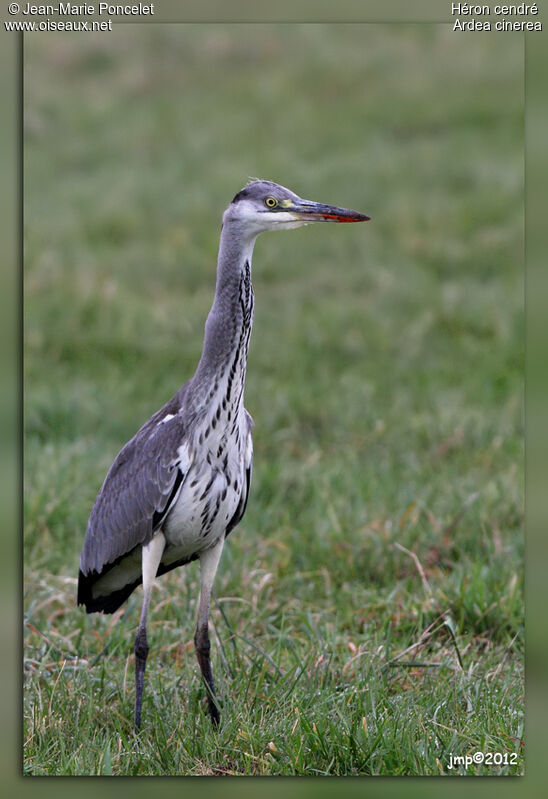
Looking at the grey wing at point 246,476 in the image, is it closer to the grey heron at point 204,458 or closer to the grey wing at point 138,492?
the grey heron at point 204,458

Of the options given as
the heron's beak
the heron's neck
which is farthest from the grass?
the heron's neck

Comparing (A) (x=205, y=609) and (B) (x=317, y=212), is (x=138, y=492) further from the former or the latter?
(B) (x=317, y=212)

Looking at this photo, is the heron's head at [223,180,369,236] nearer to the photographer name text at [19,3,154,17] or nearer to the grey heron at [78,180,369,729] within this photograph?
the grey heron at [78,180,369,729]

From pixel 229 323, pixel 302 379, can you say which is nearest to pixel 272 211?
pixel 229 323

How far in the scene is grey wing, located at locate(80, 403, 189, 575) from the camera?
11.2 ft

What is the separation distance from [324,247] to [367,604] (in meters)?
4.78

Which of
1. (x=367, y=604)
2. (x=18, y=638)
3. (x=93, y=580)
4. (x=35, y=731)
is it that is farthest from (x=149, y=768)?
(x=367, y=604)

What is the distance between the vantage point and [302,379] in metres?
7.14

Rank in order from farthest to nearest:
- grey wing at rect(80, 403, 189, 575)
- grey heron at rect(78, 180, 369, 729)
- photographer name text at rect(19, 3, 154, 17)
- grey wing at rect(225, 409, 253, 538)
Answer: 1. grey wing at rect(225, 409, 253, 538)
2. grey wing at rect(80, 403, 189, 575)
3. grey heron at rect(78, 180, 369, 729)
4. photographer name text at rect(19, 3, 154, 17)

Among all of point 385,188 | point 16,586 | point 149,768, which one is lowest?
point 149,768

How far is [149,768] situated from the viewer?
3092 mm

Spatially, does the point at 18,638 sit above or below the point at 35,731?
above

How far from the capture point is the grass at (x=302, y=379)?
3504mm

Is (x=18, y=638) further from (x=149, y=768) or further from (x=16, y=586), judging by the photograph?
(x=149, y=768)
